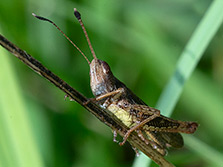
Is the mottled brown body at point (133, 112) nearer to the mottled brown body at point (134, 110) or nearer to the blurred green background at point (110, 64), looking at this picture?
the mottled brown body at point (134, 110)

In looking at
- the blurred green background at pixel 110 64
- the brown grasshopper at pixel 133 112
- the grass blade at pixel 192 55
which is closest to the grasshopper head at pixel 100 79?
the brown grasshopper at pixel 133 112

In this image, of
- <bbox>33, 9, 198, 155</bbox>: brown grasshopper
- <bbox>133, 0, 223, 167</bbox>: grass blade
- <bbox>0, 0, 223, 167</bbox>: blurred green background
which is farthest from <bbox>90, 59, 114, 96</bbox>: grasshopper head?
<bbox>0, 0, 223, 167</bbox>: blurred green background

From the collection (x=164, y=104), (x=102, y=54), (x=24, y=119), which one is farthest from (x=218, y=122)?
(x=24, y=119)

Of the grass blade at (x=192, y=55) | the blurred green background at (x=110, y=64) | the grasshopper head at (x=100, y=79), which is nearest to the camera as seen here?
the grass blade at (x=192, y=55)

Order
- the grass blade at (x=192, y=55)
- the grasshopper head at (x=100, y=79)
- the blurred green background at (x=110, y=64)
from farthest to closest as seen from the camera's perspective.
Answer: the blurred green background at (x=110, y=64) → the grasshopper head at (x=100, y=79) → the grass blade at (x=192, y=55)

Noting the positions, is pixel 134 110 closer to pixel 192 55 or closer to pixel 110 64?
pixel 192 55

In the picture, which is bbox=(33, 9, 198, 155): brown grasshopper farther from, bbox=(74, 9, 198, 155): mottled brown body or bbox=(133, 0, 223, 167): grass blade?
bbox=(133, 0, 223, 167): grass blade
